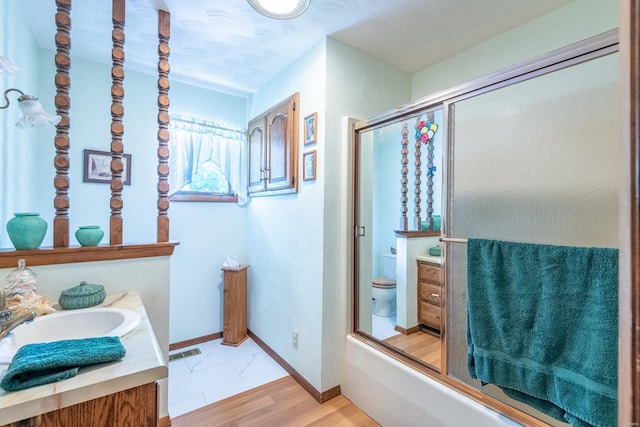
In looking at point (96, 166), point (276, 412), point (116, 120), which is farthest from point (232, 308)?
point (116, 120)

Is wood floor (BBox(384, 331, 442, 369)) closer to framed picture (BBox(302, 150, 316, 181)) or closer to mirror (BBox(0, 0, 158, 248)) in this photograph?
framed picture (BBox(302, 150, 316, 181))

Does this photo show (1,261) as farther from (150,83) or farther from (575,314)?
(575,314)

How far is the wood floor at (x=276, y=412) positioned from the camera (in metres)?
1.75

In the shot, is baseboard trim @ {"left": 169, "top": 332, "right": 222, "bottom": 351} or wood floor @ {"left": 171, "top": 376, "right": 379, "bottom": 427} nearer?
wood floor @ {"left": 171, "top": 376, "right": 379, "bottom": 427}

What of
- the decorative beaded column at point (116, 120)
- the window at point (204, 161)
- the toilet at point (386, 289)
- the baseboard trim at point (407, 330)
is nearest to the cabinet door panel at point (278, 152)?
the window at point (204, 161)

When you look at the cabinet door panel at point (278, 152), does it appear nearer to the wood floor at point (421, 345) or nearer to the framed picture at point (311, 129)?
the framed picture at point (311, 129)

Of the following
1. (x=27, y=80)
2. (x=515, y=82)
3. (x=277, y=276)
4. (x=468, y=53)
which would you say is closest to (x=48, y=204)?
(x=27, y=80)

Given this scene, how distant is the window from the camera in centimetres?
263

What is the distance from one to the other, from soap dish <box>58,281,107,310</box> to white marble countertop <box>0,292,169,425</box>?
1.61 feet

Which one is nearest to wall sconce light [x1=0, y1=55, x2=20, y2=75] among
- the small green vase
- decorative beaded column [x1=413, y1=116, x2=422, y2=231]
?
the small green vase

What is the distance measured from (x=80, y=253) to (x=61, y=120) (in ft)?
2.09

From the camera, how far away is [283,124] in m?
2.37

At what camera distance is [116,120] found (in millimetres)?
1521

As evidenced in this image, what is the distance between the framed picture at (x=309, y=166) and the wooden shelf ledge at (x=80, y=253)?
3.22ft
